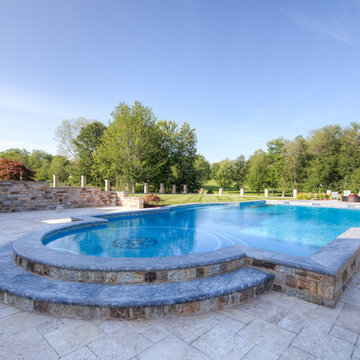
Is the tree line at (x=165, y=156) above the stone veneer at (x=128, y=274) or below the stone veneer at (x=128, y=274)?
above

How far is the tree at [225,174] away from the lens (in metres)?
35.8

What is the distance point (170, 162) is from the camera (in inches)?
1124

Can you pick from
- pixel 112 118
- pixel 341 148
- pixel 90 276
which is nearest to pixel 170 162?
pixel 112 118

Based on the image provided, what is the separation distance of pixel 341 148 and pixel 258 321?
29.4m

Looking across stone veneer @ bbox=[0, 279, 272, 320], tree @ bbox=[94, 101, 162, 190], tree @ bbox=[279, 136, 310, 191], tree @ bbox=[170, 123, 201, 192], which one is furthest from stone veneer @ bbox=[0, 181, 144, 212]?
tree @ bbox=[279, 136, 310, 191]

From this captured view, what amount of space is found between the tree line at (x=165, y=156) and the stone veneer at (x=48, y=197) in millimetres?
8171

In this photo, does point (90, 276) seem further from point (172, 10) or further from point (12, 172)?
point (12, 172)

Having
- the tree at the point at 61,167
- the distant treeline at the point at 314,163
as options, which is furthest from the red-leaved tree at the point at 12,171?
the distant treeline at the point at 314,163

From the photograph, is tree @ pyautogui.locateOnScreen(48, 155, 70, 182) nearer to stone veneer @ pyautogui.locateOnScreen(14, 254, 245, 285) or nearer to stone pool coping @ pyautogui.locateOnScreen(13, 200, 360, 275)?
stone pool coping @ pyautogui.locateOnScreen(13, 200, 360, 275)

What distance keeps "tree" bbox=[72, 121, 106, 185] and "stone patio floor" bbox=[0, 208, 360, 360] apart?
25617mm

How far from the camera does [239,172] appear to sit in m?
41.0

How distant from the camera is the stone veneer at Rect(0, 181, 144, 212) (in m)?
9.66

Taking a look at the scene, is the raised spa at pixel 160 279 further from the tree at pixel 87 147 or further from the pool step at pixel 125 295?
the tree at pixel 87 147

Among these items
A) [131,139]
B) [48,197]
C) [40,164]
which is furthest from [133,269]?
[40,164]
